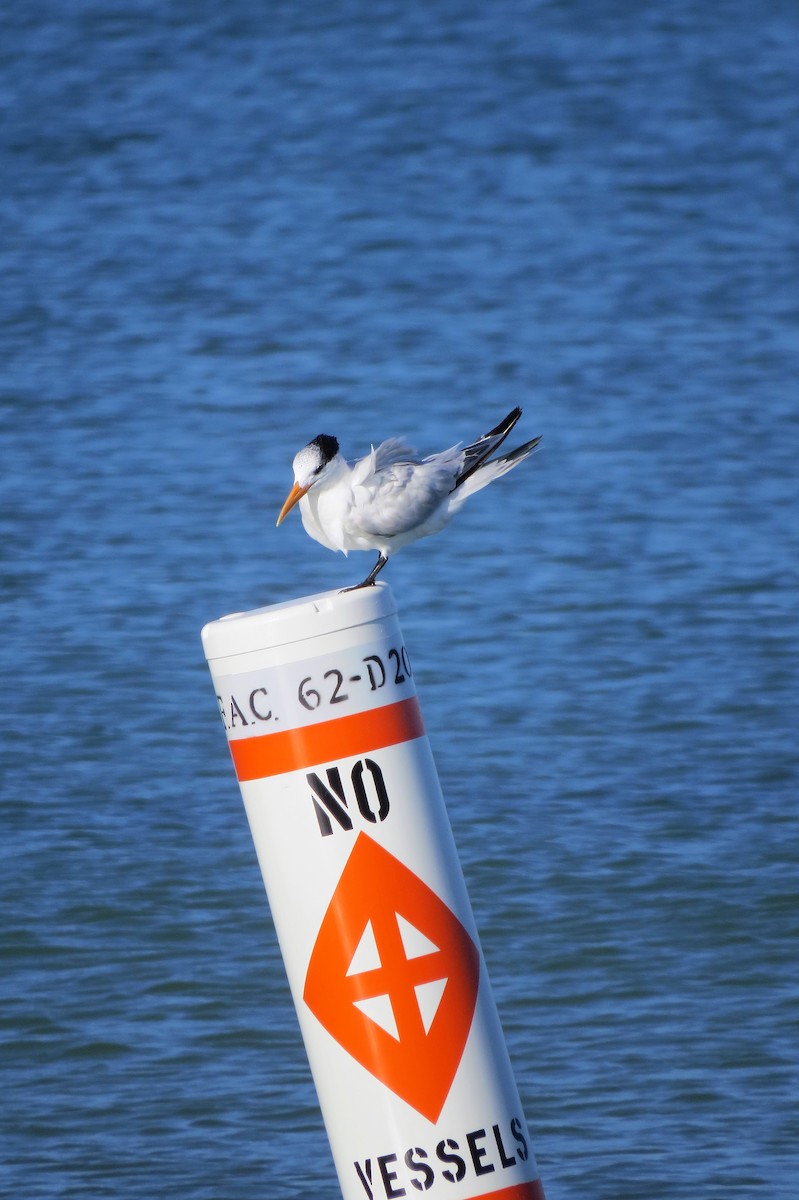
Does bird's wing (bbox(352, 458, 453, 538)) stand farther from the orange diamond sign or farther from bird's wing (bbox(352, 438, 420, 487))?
the orange diamond sign

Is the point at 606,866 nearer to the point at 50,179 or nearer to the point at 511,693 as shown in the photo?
the point at 511,693

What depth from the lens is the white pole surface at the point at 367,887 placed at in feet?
7.11

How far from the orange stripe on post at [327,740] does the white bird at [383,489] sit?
1.44 ft

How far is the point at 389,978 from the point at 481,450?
3.00 ft

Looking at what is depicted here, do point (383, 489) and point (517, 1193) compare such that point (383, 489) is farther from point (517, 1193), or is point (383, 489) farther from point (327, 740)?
point (517, 1193)

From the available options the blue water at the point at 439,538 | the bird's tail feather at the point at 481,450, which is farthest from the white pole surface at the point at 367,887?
the blue water at the point at 439,538

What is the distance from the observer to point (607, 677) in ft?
21.7

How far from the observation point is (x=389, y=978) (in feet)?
7.21

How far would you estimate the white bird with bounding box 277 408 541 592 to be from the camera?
2.66 metres

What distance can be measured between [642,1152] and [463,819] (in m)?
1.89

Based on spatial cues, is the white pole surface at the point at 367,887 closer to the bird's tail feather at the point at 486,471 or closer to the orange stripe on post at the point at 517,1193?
the orange stripe on post at the point at 517,1193

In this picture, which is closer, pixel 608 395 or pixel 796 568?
pixel 796 568

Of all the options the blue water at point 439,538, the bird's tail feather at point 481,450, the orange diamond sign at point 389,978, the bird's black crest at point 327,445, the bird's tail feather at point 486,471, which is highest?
the bird's black crest at point 327,445

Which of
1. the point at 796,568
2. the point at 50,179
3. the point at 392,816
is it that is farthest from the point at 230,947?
the point at 50,179
